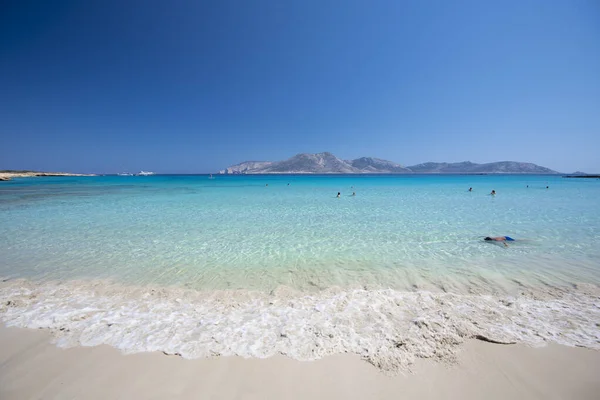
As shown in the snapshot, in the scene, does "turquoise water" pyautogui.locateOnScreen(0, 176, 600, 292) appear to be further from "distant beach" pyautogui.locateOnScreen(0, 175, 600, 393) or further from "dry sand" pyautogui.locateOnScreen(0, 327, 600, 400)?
"dry sand" pyautogui.locateOnScreen(0, 327, 600, 400)

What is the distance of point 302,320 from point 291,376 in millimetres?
1091

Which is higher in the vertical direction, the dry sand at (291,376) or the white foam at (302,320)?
the white foam at (302,320)

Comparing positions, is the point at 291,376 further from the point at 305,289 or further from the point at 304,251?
the point at 304,251

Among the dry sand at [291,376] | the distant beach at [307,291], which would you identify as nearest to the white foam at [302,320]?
the distant beach at [307,291]

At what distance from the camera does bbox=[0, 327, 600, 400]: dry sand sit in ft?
8.71

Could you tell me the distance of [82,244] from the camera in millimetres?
8469

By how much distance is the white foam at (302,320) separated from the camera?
10.8 ft

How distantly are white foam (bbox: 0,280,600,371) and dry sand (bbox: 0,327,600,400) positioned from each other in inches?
6.3

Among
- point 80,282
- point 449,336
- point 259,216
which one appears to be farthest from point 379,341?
point 259,216

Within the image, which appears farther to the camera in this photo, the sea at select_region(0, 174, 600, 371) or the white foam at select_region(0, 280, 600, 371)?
the sea at select_region(0, 174, 600, 371)

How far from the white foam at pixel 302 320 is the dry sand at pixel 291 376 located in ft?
0.52

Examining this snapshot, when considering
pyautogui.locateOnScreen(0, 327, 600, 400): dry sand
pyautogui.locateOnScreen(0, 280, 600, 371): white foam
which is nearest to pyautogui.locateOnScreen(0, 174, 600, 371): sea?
pyautogui.locateOnScreen(0, 280, 600, 371): white foam

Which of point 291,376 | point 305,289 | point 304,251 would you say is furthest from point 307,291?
point 304,251

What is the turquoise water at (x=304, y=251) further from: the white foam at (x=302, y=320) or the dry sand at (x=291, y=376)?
the dry sand at (x=291, y=376)
